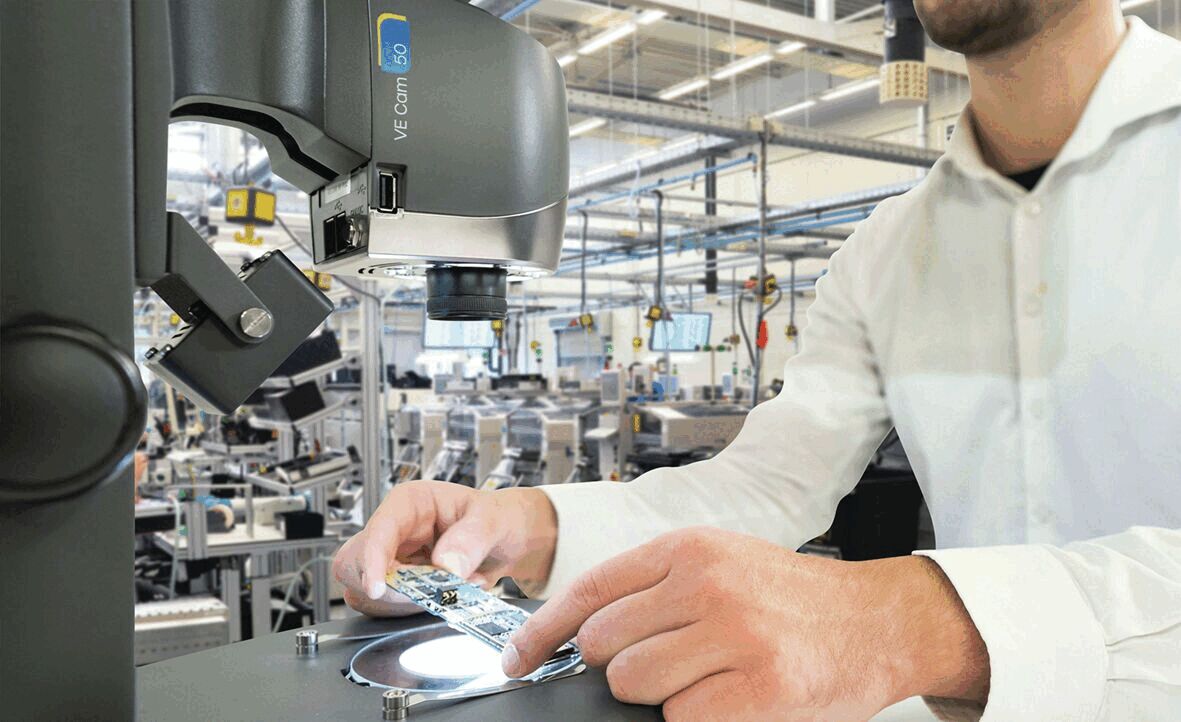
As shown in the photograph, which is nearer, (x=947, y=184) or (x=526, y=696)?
(x=526, y=696)

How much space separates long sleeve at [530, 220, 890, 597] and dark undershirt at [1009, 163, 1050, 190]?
0.20 metres

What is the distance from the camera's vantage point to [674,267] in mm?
10086

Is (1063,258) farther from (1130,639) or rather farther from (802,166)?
(802,166)

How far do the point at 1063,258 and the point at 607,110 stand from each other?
3.39 meters

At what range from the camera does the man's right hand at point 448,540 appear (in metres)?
0.72

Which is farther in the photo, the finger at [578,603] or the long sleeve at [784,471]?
the long sleeve at [784,471]

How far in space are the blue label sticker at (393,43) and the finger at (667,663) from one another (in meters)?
0.36

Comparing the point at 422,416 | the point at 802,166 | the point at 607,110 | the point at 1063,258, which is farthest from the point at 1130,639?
the point at 802,166

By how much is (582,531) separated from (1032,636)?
0.46m

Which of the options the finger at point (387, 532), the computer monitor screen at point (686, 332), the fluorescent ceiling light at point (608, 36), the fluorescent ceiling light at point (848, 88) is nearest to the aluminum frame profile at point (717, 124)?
the fluorescent ceiling light at point (608, 36)

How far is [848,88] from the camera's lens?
7777mm

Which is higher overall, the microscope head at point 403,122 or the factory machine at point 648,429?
the microscope head at point 403,122

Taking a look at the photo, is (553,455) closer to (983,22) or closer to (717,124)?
(717,124)

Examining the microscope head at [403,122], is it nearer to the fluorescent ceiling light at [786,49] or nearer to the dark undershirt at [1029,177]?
the dark undershirt at [1029,177]
